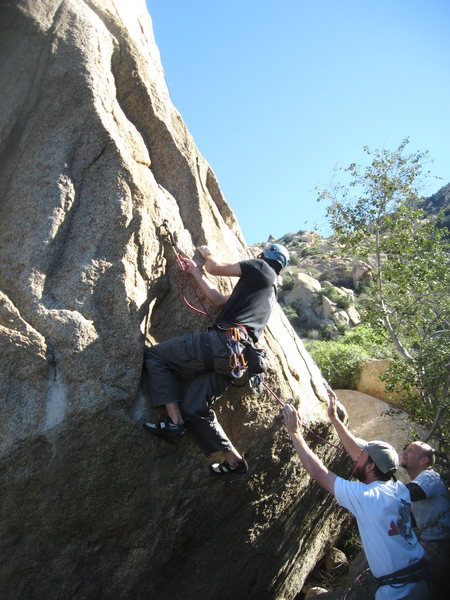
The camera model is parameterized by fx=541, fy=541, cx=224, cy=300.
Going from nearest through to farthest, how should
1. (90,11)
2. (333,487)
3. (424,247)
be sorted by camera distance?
→ (333,487)
(90,11)
(424,247)

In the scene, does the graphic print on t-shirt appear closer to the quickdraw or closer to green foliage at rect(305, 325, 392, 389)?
the quickdraw

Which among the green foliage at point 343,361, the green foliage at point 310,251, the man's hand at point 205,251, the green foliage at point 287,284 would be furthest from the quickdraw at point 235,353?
the green foliage at point 310,251

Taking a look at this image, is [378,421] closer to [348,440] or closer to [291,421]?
[348,440]

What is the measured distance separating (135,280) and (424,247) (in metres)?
8.44

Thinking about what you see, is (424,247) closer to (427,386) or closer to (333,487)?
(427,386)

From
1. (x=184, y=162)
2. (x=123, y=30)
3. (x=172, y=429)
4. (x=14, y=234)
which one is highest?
(x=123, y=30)

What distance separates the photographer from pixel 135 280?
5301mm

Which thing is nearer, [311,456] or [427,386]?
[311,456]

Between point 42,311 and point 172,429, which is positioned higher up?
point 42,311

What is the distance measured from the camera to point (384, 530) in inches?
171

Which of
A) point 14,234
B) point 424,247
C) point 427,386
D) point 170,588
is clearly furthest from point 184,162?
point 424,247

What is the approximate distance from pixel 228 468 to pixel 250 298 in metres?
1.67

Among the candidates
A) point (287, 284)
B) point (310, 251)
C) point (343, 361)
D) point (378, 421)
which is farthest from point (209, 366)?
point (310, 251)

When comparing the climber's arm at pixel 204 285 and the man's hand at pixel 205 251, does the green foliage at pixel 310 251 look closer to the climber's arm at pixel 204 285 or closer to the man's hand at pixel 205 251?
the man's hand at pixel 205 251
